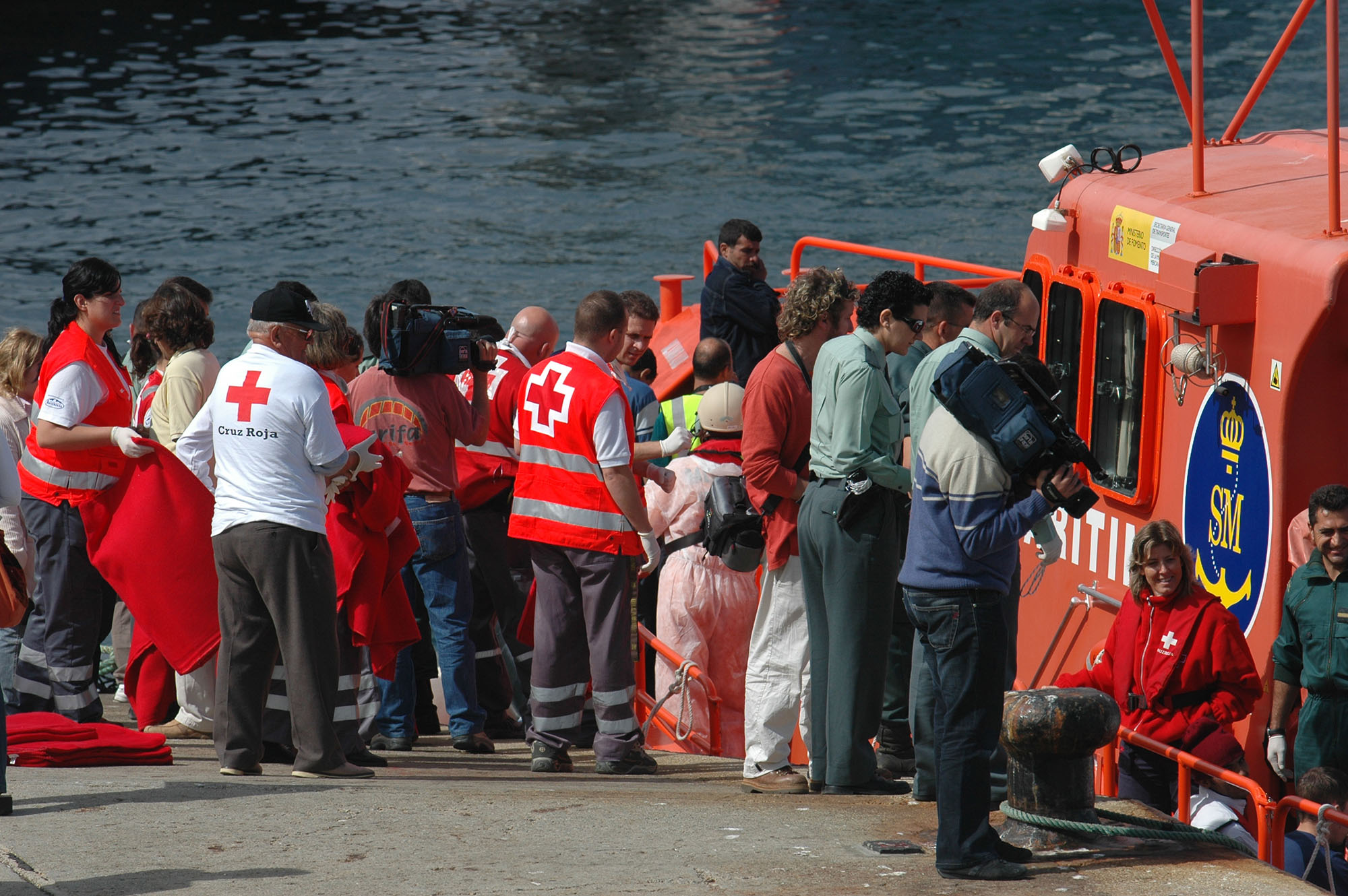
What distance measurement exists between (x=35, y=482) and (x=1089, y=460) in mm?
4641

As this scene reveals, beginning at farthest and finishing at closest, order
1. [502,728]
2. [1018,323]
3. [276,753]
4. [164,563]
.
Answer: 1. [502,728]
2. [164,563]
3. [276,753]
4. [1018,323]

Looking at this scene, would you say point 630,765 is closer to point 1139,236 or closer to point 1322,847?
point 1322,847

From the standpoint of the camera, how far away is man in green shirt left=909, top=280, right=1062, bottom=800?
519 centimetres

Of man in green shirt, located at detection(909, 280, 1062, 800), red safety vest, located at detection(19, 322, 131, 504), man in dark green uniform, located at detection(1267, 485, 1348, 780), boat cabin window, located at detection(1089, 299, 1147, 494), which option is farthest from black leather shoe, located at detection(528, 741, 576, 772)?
man in dark green uniform, located at detection(1267, 485, 1348, 780)

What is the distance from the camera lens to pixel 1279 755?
5.91 meters

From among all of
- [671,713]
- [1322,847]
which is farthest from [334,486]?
[1322,847]

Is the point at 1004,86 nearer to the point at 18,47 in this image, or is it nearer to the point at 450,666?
the point at 18,47

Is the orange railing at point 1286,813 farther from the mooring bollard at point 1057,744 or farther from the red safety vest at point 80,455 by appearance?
the red safety vest at point 80,455

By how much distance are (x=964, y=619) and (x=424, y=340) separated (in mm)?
3145

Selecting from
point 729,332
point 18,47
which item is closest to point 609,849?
point 729,332

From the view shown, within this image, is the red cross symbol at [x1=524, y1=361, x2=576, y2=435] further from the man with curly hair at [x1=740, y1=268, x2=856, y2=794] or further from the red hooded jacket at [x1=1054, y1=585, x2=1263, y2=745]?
the red hooded jacket at [x1=1054, y1=585, x2=1263, y2=745]

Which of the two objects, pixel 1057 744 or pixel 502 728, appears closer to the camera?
pixel 1057 744

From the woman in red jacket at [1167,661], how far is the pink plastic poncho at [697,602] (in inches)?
82.6

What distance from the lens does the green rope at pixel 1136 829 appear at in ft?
16.2
